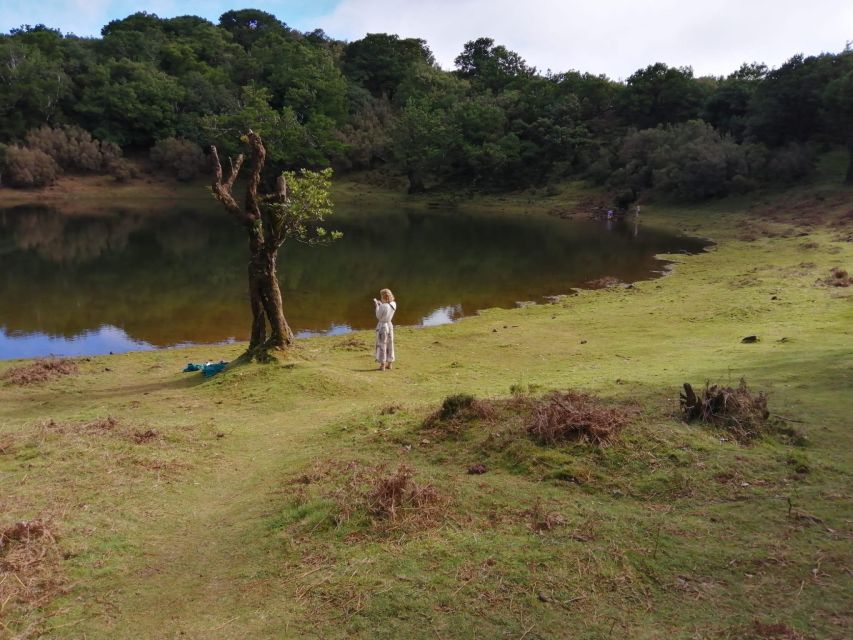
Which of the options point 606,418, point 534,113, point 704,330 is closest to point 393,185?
point 534,113

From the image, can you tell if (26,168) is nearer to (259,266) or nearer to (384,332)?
(259,266)

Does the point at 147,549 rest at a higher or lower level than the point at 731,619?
lower

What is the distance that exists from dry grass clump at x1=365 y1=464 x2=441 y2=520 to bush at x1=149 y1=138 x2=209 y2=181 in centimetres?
8080

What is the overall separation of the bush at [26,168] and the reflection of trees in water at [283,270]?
17.1m

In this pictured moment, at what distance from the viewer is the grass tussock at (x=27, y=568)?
17.7 feet

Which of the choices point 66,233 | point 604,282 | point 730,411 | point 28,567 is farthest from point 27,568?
point 66,233

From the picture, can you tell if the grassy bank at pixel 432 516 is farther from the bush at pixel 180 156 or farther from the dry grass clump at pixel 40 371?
the bush at pixel 180 156

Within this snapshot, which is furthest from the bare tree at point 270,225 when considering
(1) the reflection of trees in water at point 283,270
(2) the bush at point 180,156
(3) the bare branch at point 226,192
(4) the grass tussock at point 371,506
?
(2) the bush at point 180,156

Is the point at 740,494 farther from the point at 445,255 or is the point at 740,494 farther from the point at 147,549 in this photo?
the point at 445,255

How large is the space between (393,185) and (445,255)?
148 ft

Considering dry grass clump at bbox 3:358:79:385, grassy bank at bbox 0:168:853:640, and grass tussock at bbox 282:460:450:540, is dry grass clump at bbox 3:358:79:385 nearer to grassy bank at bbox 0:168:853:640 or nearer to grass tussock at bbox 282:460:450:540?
grassy bank at bbox 0:168:853:640

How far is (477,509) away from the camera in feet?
21.7

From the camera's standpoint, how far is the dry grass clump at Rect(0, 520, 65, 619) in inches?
214

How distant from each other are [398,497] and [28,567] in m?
Answer: 3.44
